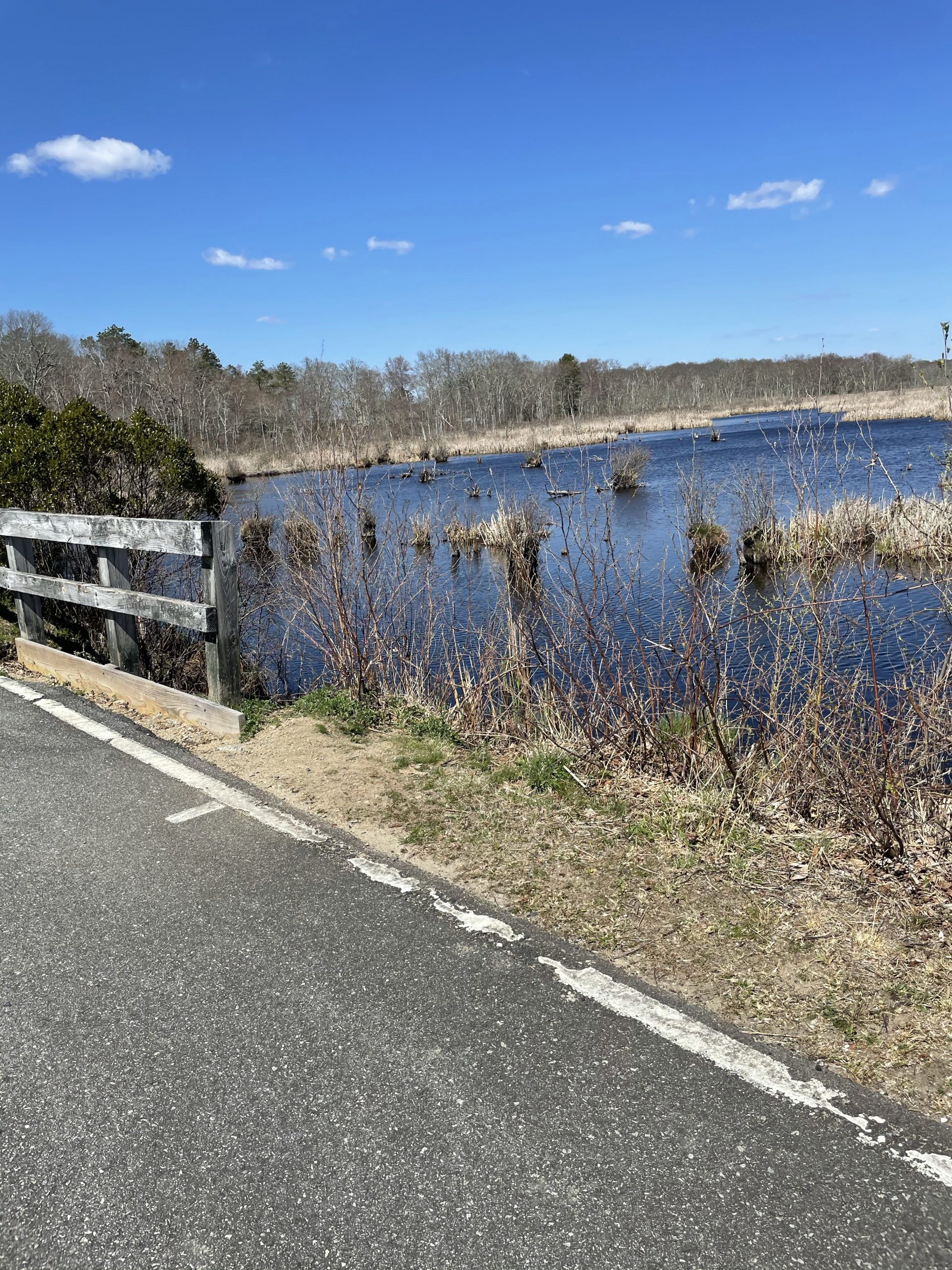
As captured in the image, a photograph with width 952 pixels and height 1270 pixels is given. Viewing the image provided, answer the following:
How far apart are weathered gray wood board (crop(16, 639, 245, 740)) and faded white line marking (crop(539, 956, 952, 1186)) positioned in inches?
135

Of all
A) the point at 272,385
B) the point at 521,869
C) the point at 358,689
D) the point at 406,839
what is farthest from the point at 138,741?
the point at 272,385

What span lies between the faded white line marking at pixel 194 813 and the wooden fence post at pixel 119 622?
250 centimetres

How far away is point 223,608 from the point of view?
579 centimetres

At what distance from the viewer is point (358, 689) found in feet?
22.7

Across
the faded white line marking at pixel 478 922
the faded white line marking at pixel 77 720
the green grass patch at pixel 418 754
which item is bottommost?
the faded white line marking at pixel 478 922

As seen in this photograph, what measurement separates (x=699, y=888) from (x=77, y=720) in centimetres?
460

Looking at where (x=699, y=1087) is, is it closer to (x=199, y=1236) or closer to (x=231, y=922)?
(x=199, y=1236)

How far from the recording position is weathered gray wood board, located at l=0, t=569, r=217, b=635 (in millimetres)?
5836

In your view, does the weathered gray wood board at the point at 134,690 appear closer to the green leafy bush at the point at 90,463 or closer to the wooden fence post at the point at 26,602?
the wooden fence post at the point at 26,602

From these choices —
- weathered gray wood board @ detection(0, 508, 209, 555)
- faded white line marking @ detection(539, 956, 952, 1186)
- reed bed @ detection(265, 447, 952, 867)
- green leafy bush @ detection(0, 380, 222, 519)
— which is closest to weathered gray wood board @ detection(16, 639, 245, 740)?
weathered gray wood board @ detection(0, 508, 209, 555)

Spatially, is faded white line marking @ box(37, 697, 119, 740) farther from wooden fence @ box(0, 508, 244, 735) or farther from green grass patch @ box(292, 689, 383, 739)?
green grass patch @ box(292, 689, 383, 739)

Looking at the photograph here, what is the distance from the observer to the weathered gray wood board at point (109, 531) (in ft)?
18.8

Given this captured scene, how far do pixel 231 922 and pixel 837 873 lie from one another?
2.46 metres

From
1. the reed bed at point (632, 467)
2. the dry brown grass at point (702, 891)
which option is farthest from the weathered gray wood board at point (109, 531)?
the reed bed at point (632, 467)
